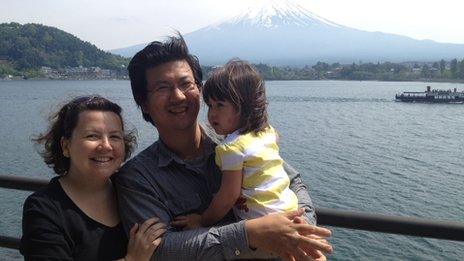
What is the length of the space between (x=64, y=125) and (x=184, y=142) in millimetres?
529

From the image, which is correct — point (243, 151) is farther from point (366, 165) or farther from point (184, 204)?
point (366, 165)

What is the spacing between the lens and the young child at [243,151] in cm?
195

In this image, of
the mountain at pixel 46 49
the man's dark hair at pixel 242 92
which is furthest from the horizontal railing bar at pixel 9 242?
the mountain at pixel 46 49

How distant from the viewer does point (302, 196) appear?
222 centimetres

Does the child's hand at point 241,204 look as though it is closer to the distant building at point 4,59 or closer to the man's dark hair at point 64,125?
the man's dark hair at point 64,125

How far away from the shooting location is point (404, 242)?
37.8ft

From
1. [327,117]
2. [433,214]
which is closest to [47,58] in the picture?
[327,117]

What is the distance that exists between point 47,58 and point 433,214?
317 ft

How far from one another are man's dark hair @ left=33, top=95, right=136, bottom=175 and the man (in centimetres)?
20

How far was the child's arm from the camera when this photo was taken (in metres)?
1.93

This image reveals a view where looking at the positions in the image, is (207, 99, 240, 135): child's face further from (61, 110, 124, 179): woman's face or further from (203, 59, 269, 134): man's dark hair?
(61, 110, 124, 179): woman's face

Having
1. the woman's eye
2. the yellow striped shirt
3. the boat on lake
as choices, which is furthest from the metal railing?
the boat on lake

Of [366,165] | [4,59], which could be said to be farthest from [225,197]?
[4,59]

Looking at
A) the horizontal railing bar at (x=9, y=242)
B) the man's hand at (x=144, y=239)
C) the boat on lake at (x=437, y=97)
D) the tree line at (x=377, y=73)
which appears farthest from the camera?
the tree line at (x=377, y=73)
